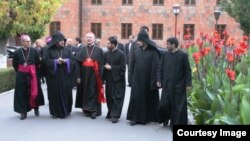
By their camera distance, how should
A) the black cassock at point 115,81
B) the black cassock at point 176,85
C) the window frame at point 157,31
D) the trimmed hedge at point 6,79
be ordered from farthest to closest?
the window frame at point 157,31, the trimmed hedge at point 6,79, the black cassock at point 115,81, the black cassock at point 176,85

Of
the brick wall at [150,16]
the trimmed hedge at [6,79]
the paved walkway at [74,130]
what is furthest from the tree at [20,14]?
the brick wall at [150,16]

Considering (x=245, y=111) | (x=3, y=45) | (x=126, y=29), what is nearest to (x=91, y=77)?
(x=245, y=111)

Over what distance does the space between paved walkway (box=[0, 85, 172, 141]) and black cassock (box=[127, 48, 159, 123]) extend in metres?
0.21

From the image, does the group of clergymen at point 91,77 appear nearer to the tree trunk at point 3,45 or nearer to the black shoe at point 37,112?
the black shoe at point 37,112

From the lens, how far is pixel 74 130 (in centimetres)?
880

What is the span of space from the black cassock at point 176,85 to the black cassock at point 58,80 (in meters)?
2.32

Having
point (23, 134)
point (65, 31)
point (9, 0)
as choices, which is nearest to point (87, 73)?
point (23, 134)

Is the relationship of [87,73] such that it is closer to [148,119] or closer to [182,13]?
[148,119]

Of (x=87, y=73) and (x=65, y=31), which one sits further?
(x=65, y=31)

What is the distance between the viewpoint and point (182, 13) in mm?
37875

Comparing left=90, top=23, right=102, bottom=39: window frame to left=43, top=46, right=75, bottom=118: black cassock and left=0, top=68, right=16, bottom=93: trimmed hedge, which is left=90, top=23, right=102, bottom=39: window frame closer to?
left=0, top=68, right=16, bottom=93: trimmed hedge

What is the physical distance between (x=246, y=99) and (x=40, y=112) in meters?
5.95

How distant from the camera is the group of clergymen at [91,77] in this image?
944cm

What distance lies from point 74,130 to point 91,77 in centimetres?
164
